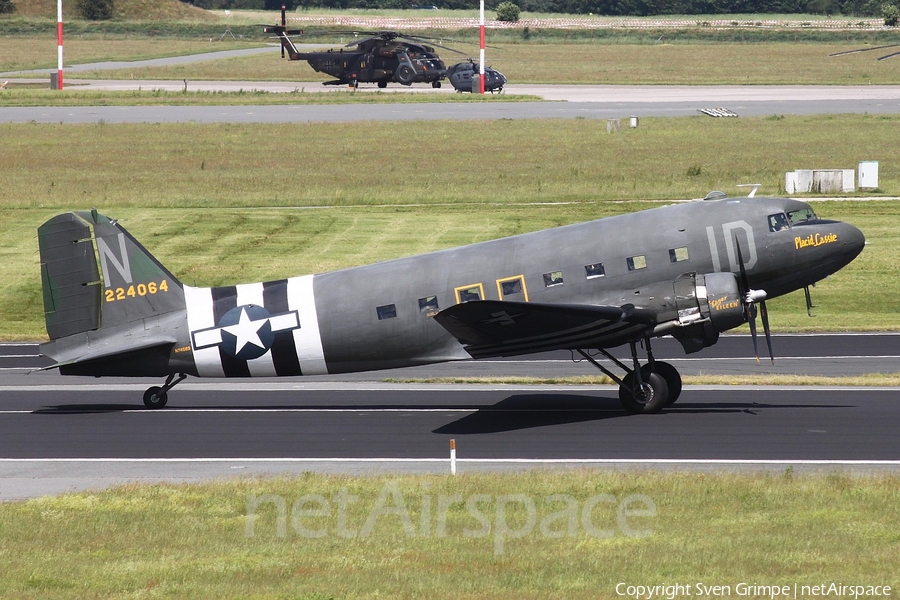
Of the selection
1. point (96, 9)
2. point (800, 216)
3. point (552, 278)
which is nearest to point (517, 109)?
point (800, 216)

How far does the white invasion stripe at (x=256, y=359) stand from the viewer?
80.5ft

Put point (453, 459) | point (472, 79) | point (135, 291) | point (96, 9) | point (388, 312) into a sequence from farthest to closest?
point (96, 9) → point (472, 79) → point (135, 291) → point (388, 312) → point (453, 459)

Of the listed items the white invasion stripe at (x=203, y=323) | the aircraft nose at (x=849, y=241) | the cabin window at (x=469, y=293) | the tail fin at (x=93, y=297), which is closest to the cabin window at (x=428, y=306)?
the cabin window at (x=469, y=293)

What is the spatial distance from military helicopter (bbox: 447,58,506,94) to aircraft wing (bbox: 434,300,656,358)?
81.3m

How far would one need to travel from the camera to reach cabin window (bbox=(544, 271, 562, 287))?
78.1 feet

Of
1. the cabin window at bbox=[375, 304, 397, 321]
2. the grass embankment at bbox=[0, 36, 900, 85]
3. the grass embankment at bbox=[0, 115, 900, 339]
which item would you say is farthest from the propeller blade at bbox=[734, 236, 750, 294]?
the grass embankment at bbox=[0, 36, 900, 85]

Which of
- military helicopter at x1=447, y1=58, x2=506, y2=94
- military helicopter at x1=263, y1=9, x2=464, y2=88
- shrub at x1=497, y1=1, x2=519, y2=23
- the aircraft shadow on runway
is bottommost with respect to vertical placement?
the aircraft shadow on runway

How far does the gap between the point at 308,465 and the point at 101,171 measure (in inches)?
1893

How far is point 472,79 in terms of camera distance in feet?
338

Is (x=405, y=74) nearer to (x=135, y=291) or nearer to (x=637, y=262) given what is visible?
(x=135, y=291)

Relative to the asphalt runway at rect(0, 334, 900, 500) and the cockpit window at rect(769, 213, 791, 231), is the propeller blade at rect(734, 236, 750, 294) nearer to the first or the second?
the cockpit window at rect(769, 213, 791, 231)

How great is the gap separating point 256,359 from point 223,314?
1.29 m

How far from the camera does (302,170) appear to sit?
64.9m

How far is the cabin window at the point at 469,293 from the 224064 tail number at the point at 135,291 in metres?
6.86
